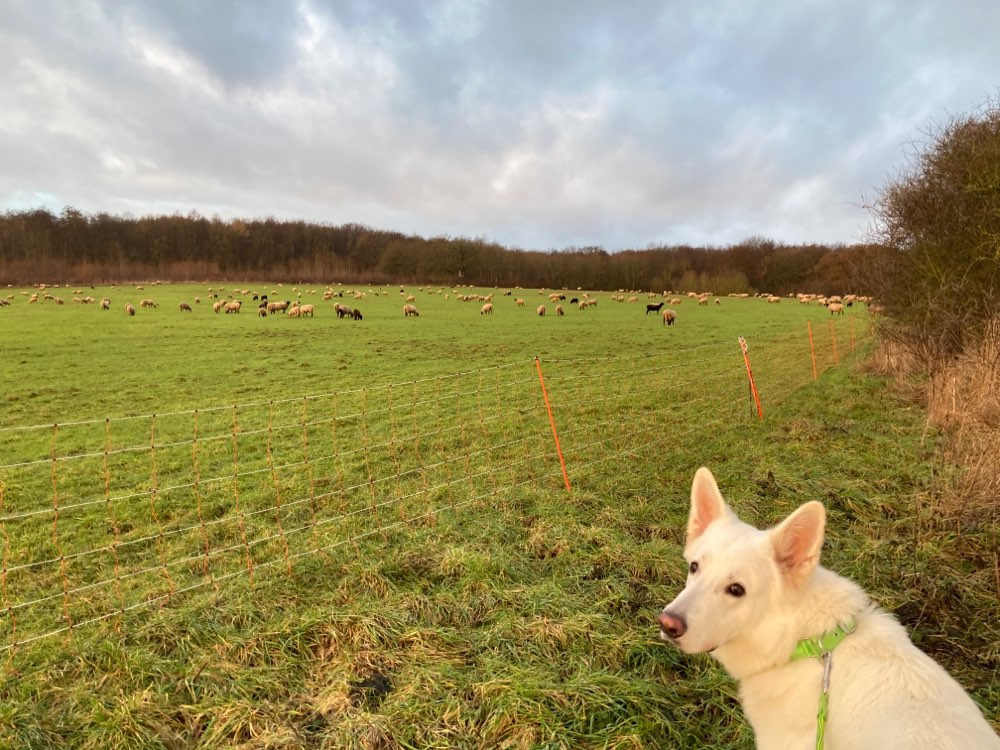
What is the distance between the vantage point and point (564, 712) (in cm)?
279

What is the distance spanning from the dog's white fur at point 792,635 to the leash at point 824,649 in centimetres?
2

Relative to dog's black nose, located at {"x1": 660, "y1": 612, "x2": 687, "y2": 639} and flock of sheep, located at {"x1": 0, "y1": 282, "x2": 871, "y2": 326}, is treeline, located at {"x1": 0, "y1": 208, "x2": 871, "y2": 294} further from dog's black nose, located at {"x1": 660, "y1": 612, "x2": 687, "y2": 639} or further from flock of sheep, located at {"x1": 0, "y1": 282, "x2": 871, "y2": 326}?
dog's black nose, located at {"x1": 660, "y1": 612, "x2": 687, "y2": 639}

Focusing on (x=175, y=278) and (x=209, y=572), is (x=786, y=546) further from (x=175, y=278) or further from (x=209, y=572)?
(x=175, y=278)

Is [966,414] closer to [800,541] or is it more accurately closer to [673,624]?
[800,541]

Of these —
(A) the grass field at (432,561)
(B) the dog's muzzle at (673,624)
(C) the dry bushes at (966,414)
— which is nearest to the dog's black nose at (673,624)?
(B) the dog's muzzle at (673,624)

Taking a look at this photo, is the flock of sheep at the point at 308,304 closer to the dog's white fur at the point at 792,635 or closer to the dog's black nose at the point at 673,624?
the dog's white fur at the point at 792,635

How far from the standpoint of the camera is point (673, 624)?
213 cm

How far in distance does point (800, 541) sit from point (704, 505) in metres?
0.49

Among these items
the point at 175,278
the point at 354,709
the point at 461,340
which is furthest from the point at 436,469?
the point at 175,278

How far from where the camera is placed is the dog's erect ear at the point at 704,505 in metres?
2.55

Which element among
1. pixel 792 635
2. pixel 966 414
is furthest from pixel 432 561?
pixel 966 414

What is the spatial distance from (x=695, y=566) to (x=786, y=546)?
401 millimetres

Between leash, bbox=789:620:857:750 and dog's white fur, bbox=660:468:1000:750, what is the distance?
0.06 ft

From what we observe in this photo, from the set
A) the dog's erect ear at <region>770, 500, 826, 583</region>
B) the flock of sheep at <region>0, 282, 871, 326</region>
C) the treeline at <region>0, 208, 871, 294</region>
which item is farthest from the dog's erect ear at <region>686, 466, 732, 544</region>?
the treeline at <region>0, 208, 871, 294</region>
